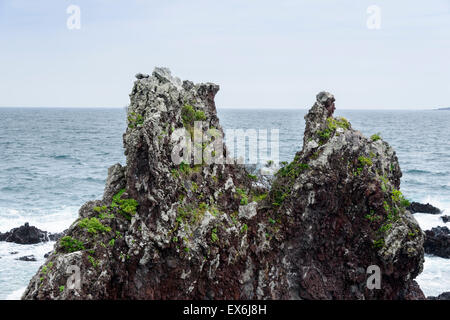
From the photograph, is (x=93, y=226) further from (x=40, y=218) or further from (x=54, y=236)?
(x=40, y=218)

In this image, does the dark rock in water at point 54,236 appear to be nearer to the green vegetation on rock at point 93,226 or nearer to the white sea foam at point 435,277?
the green vegetation on rock at point 93,226

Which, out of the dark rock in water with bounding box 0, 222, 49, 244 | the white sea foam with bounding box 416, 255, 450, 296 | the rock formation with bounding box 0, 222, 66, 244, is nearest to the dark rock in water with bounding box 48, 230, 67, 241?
the rock formation with bounding box 0, 222, 66, 244

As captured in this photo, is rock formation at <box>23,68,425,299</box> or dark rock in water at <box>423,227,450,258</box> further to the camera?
dark rock in water at <box>423,227,450,258</box>

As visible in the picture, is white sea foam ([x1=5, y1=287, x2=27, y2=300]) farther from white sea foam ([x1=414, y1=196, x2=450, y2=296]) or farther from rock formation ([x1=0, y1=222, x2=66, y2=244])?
white sea foam ([x1=414, y1=196, x2=450, y2=296])

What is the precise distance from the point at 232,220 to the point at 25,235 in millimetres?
23016

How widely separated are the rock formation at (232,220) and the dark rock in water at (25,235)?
64.7ft

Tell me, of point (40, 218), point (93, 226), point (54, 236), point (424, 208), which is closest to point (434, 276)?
point (424, 208)

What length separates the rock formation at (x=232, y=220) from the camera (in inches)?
611

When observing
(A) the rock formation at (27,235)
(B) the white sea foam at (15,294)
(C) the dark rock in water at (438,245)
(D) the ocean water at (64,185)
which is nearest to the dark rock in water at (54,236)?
(A) the rock formation at (27,235)

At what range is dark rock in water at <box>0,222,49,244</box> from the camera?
1296 inches

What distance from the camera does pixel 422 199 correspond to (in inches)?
1791

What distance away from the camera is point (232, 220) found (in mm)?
16984

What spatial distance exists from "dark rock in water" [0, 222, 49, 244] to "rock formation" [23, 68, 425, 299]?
19.7m
